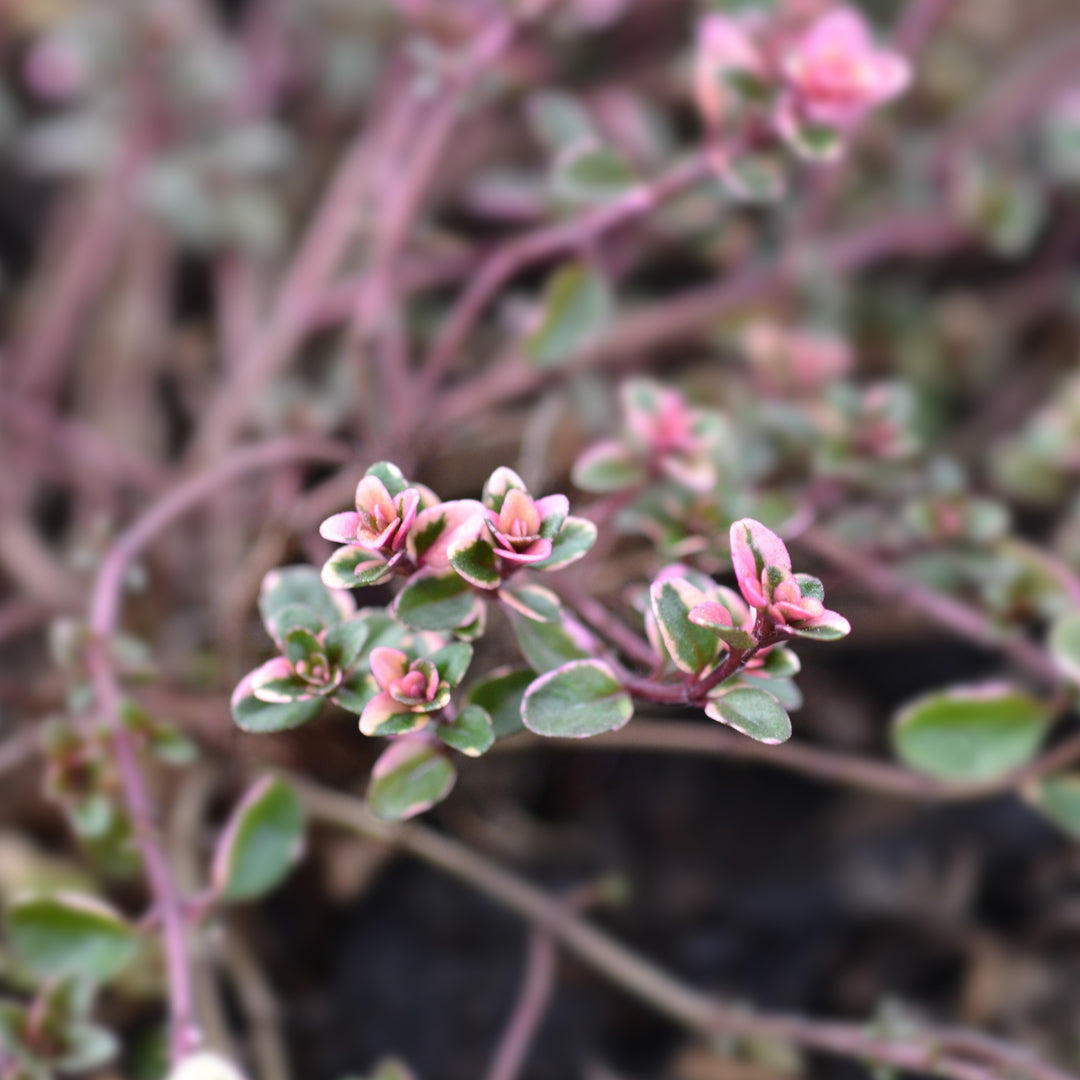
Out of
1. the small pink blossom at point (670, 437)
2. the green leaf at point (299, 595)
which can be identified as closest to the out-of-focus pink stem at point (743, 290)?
the small pink blossom at point (670, 437)

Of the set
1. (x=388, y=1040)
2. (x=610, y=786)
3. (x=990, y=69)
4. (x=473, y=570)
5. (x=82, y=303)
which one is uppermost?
(x=82, y=303)

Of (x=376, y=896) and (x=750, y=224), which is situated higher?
(x=750, y=224)

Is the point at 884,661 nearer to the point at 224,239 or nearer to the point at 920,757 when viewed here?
the point at 920,757

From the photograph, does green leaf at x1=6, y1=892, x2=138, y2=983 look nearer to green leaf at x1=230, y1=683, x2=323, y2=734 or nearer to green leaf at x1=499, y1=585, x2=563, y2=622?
green leaf at x1=230, y1=683, x2=323, y2=734

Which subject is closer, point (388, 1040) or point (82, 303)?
point (388, 1040)

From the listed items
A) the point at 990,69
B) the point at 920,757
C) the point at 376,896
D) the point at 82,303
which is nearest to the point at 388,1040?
the point at 376,896

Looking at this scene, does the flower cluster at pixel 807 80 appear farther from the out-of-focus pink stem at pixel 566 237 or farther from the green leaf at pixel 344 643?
the green leaf at pixel 344 643

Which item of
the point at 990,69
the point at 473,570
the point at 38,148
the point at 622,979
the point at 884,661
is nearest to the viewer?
the point at 473,570

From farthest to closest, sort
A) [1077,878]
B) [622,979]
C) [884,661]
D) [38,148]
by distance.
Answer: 1. [38,148]
2. [884,661]
3. [1077,878]
4. [622,979]

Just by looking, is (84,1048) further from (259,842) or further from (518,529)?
(518,529)
